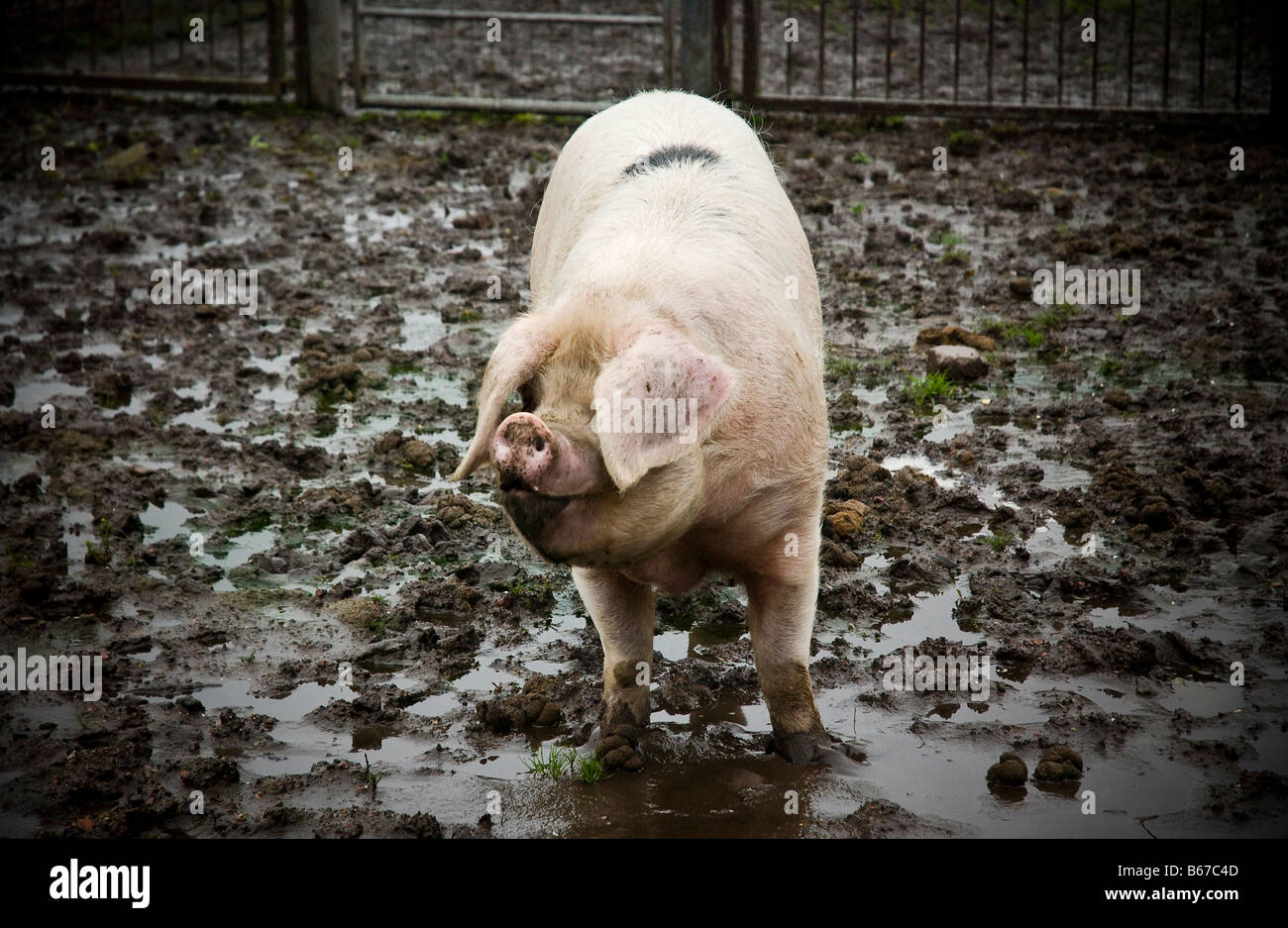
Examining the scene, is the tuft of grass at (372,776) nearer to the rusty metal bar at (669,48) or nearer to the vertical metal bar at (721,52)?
the vertical metal bar at (721,52)

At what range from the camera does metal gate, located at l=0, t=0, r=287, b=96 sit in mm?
12328

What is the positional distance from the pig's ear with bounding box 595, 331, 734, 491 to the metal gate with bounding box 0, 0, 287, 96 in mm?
9584

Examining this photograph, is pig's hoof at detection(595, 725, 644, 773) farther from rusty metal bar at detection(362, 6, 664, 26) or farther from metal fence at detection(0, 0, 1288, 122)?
rusty metal bar at detection(362, 6, 664, 26)

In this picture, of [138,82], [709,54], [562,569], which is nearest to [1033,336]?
[562,569]

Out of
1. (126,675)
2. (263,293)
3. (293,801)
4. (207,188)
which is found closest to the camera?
(293,801)

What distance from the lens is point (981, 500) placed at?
563cm

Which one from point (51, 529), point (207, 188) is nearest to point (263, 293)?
point (207, 188)

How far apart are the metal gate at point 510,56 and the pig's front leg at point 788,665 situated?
7.27 metres

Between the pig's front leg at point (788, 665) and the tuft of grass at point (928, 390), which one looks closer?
the pig's front leg at point (788, 665)

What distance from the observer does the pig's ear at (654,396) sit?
9.54 ft

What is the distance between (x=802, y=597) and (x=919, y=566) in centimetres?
134

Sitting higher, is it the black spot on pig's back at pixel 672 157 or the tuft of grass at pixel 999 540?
the black spot on pig's back at pixel 672 157

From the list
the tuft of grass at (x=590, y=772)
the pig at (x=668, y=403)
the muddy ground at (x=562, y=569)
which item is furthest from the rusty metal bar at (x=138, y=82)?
the tuft of grass at (x=590, y=772)

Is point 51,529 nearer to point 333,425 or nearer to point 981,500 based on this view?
point 333,425
